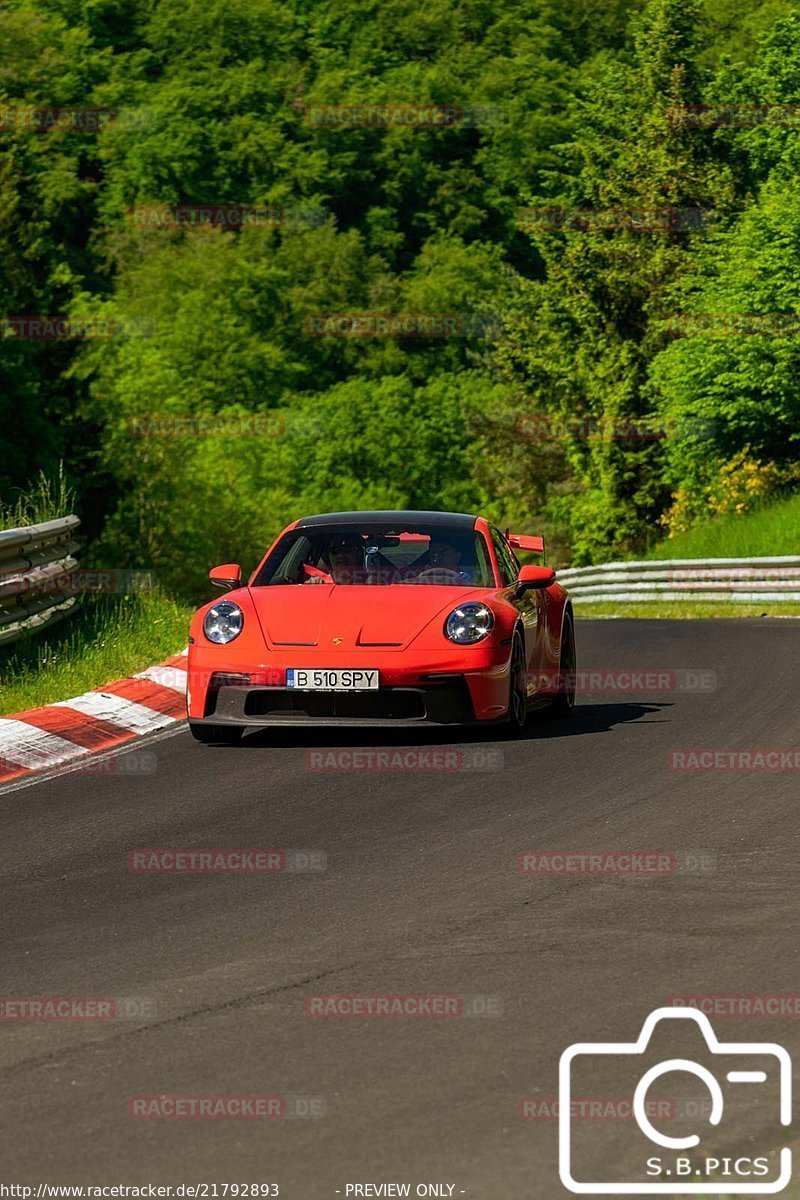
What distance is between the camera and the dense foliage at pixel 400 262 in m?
64.9

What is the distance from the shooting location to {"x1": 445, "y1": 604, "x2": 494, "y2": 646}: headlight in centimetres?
1208

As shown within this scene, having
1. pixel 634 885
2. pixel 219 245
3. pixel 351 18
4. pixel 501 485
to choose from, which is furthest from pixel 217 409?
pixel 634 885

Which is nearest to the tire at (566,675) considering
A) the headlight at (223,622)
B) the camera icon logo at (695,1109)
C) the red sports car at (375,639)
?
the red sports car at (375,639)

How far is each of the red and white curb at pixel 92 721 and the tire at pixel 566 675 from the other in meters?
2.47

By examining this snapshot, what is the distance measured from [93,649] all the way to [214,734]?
11.6 feet

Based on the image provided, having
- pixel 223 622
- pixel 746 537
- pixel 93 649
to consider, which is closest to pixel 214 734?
pixel 223 622

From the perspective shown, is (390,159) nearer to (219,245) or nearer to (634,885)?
(219,245)

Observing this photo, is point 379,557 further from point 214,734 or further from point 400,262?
point 400,262

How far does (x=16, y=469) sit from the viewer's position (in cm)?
6600

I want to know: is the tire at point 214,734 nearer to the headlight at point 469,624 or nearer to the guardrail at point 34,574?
the headlight at point 469,624

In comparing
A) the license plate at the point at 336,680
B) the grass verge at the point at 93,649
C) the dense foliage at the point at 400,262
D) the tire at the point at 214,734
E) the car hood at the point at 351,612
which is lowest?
the dense foliage at the point at 400,262

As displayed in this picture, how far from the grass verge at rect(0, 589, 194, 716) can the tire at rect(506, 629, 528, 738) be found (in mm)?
2944

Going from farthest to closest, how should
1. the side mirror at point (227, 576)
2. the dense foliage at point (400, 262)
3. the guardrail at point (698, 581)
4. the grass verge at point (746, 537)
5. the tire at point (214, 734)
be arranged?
the dense foliage at point (400, 262), the grass verge at point (746, 537), the guardrail at point (698, 581), the side mirror at point (227, 576), the tire at point (214, 734)

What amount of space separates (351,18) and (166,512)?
192 feet
